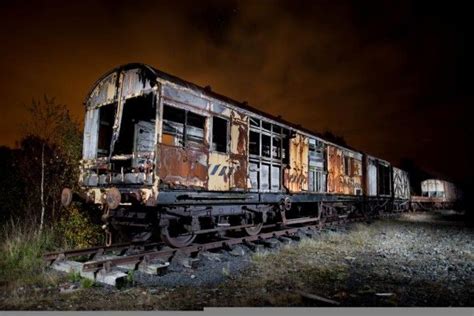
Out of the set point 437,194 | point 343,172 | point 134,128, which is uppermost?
point 134,128

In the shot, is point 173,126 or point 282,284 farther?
point 173,126

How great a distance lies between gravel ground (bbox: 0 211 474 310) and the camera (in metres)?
4.50

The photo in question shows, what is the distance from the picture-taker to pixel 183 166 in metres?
6.22

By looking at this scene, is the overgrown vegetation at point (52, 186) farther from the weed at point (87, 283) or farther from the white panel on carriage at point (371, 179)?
the white panel on carriage at point (371, 179)

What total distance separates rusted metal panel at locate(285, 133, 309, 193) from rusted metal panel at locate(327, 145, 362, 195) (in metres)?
1.93

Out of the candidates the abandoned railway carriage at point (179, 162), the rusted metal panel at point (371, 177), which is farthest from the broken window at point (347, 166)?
the abandoned railway carriage at point (179, 162)

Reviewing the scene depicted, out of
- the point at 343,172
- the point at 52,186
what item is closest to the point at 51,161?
the point at 52,186

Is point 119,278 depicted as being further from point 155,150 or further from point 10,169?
point 10,169

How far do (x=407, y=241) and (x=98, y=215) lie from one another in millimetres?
8719

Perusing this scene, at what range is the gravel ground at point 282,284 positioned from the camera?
4496mm

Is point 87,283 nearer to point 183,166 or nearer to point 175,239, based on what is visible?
point 175,239

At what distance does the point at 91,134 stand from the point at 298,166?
5.95 meters

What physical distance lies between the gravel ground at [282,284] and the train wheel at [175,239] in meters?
0.40

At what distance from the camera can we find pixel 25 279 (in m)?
5.00
